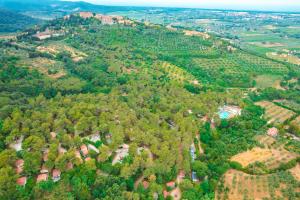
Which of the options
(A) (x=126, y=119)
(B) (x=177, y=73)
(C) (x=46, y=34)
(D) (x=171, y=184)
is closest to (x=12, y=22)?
(C) (x=46, y=34)

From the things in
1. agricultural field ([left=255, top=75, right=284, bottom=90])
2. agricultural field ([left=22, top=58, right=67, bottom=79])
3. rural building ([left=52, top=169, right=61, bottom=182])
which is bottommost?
rural building ([left=52, top=169, right=61, bottom=182])

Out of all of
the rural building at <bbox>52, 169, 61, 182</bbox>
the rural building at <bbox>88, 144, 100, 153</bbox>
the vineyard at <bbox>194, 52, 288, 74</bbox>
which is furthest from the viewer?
the vineyard at <bbox>194, 52, 288, 74</bbox>

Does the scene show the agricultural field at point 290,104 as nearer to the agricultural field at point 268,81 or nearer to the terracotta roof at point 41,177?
the agricultural field at point 268,81

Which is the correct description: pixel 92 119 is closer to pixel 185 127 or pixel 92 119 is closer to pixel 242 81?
pixel 185 127

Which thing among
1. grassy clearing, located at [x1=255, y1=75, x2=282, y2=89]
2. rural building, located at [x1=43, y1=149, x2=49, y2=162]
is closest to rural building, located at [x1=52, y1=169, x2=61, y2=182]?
rural building, located at [x1=43, y1=149, x2=49, y2=162]

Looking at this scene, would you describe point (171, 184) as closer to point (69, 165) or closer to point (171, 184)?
point (171, 184)

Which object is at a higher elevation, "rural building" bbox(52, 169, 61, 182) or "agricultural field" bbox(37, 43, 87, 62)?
"agricultural field" bbox(37, 43, 87, 62)

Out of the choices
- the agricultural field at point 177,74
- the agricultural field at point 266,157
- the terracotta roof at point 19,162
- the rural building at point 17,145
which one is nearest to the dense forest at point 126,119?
the rural building at point 17,145

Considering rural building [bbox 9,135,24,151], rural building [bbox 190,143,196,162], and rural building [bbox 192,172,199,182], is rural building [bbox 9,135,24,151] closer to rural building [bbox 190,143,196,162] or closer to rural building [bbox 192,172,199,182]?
rural building [bbox 192,172,199,182]
